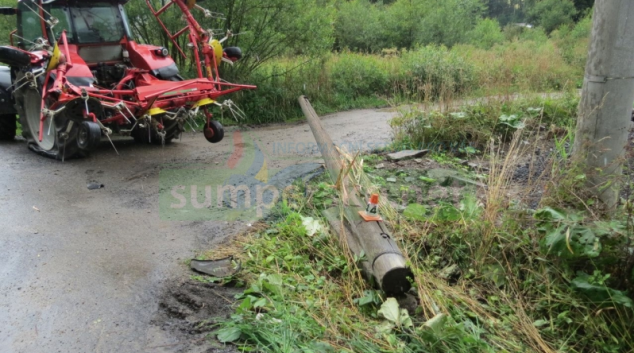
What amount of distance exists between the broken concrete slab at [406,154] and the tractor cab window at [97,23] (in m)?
4.69

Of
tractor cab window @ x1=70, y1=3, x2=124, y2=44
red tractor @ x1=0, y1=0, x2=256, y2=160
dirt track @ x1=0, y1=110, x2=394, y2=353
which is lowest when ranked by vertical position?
dirt track @ x1=0, y1=110, x2=394, y2=353

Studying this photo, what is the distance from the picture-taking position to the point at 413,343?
109 inches

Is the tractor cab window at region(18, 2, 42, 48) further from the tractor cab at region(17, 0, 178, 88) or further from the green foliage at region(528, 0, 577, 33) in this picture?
the green foliage at region(528, 0, 577, 33)

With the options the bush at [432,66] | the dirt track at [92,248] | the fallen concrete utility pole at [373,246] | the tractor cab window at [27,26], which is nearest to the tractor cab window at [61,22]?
the tractor cab window at [27,26]

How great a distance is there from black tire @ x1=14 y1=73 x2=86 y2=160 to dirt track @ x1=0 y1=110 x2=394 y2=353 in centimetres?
17

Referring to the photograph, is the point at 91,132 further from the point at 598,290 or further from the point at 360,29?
the point at 360,29

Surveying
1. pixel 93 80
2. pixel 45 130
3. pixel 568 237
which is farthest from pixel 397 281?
pixel 45 130

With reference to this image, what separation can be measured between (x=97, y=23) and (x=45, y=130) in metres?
1.84

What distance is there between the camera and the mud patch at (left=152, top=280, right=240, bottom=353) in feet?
9.56

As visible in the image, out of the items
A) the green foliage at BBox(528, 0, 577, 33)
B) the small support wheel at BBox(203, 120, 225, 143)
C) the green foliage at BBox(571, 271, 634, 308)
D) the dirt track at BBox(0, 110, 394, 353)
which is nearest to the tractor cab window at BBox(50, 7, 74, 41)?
the dirt track at BBox(0, 110, 394, 353)

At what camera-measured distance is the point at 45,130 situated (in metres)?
7.16

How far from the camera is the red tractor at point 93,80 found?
5.84 metres

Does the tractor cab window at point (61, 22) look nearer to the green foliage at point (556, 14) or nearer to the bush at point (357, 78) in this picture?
the bush at point (357, 78)

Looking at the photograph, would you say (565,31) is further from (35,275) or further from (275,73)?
(35,275)
